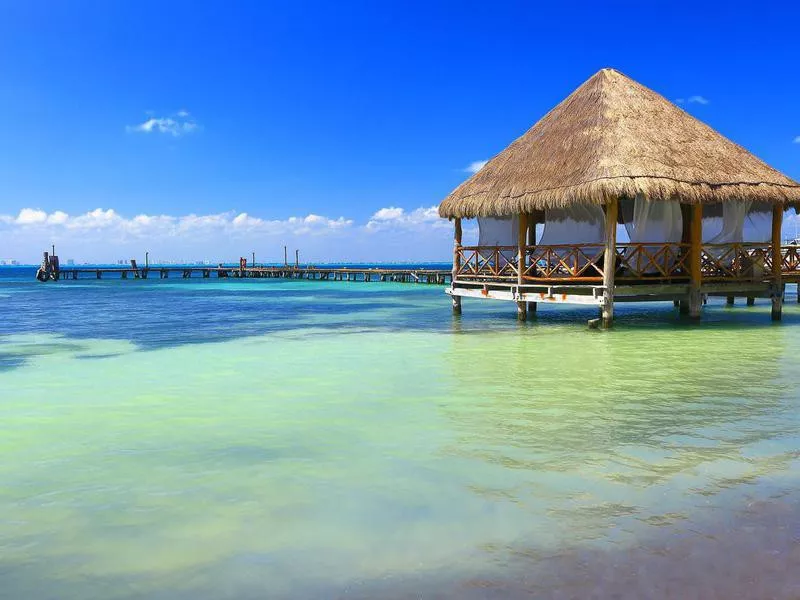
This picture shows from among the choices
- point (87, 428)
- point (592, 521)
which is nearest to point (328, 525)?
point (592, 521)

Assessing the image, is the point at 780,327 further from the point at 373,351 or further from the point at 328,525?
the point at 328,525

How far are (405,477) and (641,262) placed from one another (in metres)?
10.6

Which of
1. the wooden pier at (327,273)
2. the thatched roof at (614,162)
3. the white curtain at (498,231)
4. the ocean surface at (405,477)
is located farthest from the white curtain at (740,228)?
the wooden pier at (327,273)

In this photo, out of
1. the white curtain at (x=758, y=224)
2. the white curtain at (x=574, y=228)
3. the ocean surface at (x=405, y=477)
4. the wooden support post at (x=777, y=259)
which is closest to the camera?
the ocean surface at (x=405, y=477)

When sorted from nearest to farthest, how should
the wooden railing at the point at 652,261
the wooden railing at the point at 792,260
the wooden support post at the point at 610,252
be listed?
the wooden support post at the point at 610,252
the wooden railing at the point at 652,261
the wooden railing at the point at 792,260

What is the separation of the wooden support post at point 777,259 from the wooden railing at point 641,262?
17cm

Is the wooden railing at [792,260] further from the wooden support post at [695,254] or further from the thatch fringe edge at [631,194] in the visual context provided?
the wooden support post at [695,254]

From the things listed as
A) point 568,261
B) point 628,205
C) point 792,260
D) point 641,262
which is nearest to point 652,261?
point 641,262

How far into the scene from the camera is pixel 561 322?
51.5ft

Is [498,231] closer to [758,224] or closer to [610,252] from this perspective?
[610,252]

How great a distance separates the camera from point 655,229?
45.3 ft

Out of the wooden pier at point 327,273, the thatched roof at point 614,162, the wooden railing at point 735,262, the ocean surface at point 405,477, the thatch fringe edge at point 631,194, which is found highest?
the thatched roof at point 614,162

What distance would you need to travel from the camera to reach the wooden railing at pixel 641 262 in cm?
1362

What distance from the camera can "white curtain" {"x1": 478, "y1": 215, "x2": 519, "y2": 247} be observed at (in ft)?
52.7
